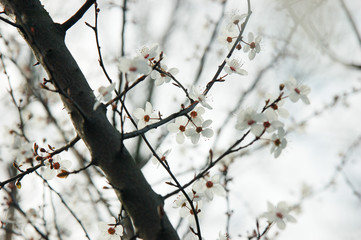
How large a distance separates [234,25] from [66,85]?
105 centimetres

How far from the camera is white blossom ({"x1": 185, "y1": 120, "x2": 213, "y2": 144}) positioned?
1.61 metres

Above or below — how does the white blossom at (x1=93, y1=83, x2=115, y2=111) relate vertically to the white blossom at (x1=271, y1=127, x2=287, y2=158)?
above

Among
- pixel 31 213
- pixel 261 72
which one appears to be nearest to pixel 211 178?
pixel 31 213

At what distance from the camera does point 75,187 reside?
4.87m

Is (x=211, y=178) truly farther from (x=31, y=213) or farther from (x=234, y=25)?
(x=31, y=213)

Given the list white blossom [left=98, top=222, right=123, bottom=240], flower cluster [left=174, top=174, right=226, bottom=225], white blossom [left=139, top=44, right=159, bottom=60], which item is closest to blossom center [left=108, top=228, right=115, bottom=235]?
white blossom [left=98, top=222, right=123, bottom=240]

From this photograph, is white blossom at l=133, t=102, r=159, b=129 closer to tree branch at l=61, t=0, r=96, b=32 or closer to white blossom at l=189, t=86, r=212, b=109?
white blossom at l=189, t=86, r=212, b=109

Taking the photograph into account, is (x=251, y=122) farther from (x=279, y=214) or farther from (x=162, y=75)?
(x=279, y=214)

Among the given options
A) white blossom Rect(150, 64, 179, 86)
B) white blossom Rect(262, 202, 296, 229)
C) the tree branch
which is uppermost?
the tree branch

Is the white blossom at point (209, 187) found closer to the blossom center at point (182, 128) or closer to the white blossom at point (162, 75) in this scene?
the blossom center at point (182, 128)

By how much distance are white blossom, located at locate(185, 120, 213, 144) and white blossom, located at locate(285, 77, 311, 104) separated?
1.47ft

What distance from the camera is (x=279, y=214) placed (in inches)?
69.9

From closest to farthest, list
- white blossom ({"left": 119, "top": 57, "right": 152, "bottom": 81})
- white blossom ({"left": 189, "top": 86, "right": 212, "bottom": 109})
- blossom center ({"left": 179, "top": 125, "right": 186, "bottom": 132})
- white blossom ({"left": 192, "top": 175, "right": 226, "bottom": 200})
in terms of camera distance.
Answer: white blossom ({"left": 119, "top": 57, "right": 152, "bottom": 81})
white blossom ({"left": 189, "top": 86, "right": 212, "bottom": 109})
white blossom ({"left": 192, "top": 175, "right": 226, "bottom": 200})
blossom center ({"left": 179, "top": 125, "right": 186, "bottom": 132})

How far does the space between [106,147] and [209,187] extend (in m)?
0.70
